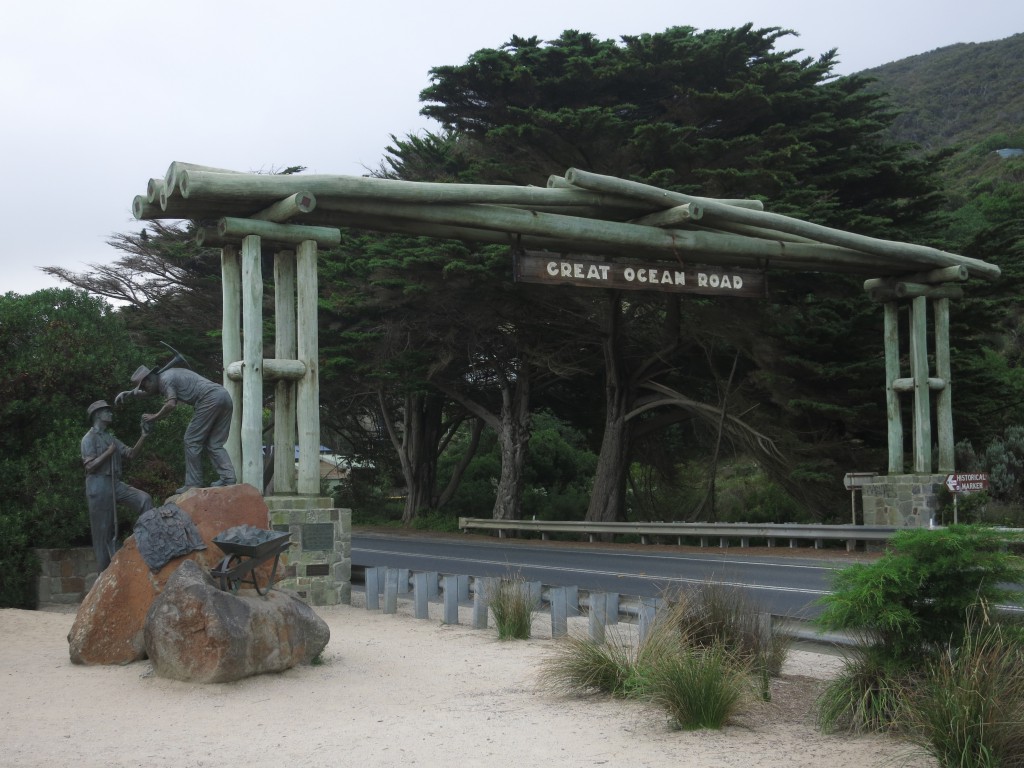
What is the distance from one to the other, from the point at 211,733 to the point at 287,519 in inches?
260

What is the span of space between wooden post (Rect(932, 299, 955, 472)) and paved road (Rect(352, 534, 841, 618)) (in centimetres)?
383

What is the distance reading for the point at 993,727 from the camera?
5582mm

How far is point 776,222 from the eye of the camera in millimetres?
16859

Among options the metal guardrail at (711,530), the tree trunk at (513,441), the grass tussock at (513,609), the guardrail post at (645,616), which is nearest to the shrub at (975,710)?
the guardrail post at (645,616)

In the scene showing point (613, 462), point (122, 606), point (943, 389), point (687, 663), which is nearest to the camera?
point (687, 663)

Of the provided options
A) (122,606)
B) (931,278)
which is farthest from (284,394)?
(931,278)

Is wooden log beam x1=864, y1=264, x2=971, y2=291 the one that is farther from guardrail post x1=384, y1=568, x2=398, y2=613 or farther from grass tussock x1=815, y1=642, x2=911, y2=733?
grass tussock x1=815, y1=642, x2=911, y2=733

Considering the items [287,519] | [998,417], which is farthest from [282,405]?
[998,417]

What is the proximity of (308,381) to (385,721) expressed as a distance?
734cm

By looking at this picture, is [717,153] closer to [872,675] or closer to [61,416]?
[61,416]

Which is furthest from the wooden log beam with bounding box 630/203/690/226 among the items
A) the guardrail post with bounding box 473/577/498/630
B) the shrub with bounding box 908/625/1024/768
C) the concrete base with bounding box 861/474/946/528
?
the shrub with bounding box 908/625/1024/768

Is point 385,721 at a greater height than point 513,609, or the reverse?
point 513,609

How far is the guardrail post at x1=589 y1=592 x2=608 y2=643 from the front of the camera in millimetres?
9141

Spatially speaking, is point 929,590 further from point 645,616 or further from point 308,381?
point 308,381
